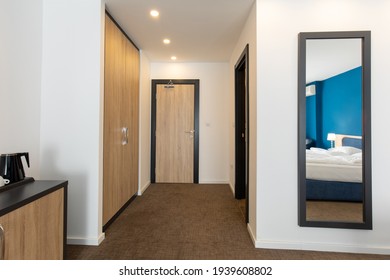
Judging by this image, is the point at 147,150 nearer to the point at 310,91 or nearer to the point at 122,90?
the point at 122,90

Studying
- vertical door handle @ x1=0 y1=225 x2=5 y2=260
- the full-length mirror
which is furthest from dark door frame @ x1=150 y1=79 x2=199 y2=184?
vertical door handle @ x1=0 y1=225 x2=5 y2=260

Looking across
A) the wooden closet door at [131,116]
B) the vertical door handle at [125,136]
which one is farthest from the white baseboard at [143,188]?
the vertical door handle at [125,136]

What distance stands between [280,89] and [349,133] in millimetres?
739

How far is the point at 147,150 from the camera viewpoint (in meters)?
4.17

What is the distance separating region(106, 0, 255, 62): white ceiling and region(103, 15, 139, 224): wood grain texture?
0.67 ft

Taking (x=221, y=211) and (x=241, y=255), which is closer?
(x=241, y=255)

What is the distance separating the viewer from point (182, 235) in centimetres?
226

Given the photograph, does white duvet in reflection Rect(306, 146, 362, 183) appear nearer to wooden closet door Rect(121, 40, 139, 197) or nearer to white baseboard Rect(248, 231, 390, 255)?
white baseboard Rect(248, 231, 390, 255)

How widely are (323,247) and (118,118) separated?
2558 mm

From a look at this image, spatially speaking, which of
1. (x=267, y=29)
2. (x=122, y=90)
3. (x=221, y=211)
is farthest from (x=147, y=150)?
(x=267, y=29)

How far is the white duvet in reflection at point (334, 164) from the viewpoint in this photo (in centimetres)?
196

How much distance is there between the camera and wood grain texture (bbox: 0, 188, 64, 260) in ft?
3.76

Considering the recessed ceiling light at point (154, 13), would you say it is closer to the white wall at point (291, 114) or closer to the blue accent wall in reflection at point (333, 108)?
the white wall at point (291, 114)

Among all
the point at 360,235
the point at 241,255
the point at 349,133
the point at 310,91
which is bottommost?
the point at 241,255
